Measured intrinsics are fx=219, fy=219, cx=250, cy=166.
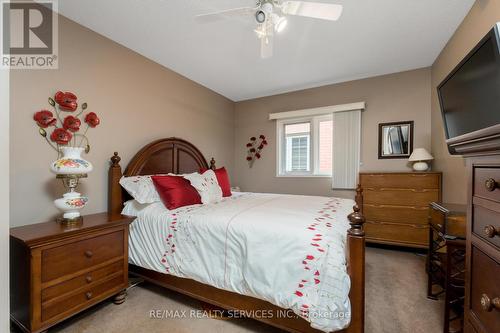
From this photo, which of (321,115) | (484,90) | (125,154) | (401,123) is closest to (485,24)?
(484,90)

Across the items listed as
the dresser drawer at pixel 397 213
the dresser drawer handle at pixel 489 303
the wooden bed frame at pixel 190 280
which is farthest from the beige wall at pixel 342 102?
the dresser drawer handle at pixel 489 303

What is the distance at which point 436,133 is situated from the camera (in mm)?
2811

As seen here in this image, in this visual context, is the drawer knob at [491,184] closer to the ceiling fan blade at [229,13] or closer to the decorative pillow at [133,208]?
the ceiling fan blade at [229,13]

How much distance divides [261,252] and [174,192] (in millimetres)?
1107

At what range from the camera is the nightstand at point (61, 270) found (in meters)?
1.35

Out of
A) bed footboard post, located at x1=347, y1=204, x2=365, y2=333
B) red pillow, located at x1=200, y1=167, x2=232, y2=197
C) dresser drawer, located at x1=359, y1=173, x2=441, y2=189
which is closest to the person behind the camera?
bed footboard post, located at x1=347, y1=204, x2=365, y2=333

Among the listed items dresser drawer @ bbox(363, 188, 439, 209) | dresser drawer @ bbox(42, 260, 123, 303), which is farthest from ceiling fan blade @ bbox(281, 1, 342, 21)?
dresser drawer @ bbox(42, 260, 123, 303)

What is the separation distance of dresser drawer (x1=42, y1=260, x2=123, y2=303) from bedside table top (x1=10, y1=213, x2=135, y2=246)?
32 cm

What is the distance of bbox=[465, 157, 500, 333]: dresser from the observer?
69cm

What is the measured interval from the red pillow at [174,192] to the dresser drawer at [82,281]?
0.62 meters

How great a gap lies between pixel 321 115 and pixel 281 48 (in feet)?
4.96

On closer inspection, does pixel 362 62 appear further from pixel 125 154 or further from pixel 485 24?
pixel 125 154

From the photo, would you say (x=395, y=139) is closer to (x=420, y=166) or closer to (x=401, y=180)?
(x=420, y=166)

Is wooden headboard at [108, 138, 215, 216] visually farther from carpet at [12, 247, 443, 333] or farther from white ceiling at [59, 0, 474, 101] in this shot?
white ceiling at [59, 0, 474, 101]
